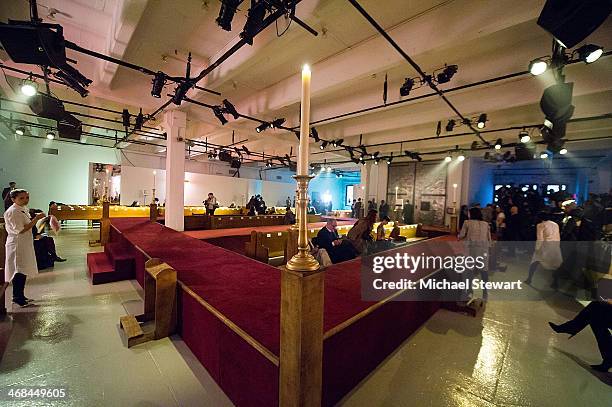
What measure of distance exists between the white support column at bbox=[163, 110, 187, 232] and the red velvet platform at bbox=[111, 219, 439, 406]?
423 centimetres

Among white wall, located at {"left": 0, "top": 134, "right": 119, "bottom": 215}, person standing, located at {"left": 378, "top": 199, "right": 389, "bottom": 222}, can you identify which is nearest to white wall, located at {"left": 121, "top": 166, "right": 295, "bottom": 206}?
white wall, located at {"left": 0, "top": 134, "right": 119, "bottom": 215}

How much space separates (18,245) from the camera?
309 cm

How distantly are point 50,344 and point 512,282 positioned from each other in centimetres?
714

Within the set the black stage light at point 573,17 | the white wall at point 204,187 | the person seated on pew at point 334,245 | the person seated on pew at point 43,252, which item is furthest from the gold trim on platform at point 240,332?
the white wall at point 204,187

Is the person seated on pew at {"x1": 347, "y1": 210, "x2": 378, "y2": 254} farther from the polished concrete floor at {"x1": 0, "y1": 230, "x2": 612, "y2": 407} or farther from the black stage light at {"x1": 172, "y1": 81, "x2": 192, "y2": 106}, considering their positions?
the black stage light at {"x1": 172, "y1": 81, "x2": 192, "y2": 106}

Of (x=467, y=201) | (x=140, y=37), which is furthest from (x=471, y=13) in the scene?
(x=467, y=201)

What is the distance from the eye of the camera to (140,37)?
4.27 meters

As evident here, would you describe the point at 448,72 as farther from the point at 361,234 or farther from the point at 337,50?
the point at 361,234

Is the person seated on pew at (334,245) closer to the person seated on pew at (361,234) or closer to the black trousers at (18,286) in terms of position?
the person seated on pew at (361,234)

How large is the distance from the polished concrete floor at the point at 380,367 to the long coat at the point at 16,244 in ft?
1.62

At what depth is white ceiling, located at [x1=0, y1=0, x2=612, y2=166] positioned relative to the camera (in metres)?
3.47

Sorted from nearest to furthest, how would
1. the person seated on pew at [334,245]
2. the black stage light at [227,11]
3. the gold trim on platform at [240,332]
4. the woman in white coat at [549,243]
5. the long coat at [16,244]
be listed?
the gold trim on platform at [240,332] < the black stage light at [227,11] < the long coat at [16,244] < the person seated on pew at [334,245] < the woman in white coat at [549,243]

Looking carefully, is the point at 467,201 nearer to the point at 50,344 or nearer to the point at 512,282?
the point at 512,282

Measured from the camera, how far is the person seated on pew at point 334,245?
13.4ft
